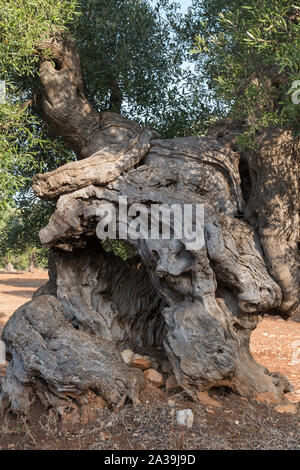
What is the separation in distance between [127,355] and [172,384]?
96cm

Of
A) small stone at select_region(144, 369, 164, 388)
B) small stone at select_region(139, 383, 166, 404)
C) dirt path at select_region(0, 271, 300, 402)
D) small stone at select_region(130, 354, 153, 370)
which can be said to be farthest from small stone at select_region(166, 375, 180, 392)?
dirt path at select_region(0, 271, 300, 402)

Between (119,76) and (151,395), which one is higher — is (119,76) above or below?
above

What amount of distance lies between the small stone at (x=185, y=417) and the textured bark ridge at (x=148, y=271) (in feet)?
1.86

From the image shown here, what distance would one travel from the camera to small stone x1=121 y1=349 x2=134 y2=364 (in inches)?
274

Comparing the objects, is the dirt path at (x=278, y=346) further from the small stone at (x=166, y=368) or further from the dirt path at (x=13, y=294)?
the small stone at (x=166, y=368)

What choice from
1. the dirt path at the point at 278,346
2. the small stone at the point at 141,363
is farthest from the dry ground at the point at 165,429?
the dirt path at the point at 278,346

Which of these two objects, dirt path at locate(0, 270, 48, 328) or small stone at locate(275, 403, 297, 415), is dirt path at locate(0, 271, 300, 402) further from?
small stone at locate(275, 403, 297, 415)

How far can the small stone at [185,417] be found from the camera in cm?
547

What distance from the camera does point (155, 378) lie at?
6691 mm

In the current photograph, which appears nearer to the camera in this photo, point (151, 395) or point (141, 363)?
point (151, 395)

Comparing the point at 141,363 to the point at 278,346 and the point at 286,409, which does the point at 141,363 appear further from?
the point at 278,346

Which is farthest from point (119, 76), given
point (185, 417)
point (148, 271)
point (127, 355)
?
point (185, 417)

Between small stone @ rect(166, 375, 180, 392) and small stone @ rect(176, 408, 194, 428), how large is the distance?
2.47ft

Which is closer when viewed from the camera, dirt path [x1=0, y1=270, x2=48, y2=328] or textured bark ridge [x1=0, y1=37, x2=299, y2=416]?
textured bark ridge [x1=0, y1=37, x2=299, y2=416]
